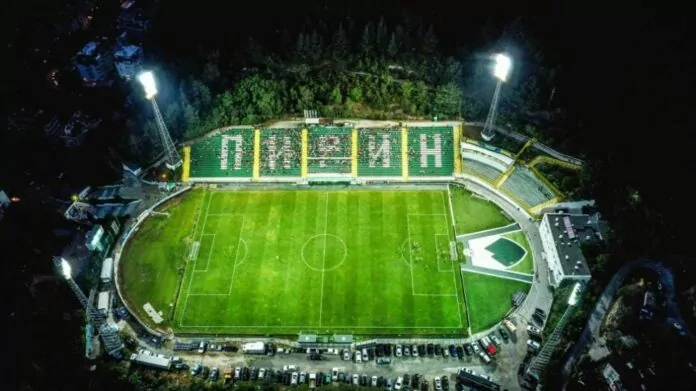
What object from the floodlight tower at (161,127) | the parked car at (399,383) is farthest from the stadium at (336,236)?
the parked car at (399,383)

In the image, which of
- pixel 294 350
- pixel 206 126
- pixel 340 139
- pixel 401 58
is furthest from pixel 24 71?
pixel 294 350

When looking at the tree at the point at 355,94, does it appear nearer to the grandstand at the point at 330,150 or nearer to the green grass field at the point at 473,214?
the grandstand at the point at 330,150

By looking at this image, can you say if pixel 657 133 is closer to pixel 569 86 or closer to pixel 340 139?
pixel 569 86

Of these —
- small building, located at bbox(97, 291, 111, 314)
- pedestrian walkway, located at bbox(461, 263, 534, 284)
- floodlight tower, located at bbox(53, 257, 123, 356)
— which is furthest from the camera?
pedestrian walkway, located at bbox(461, 263, 534, 284)

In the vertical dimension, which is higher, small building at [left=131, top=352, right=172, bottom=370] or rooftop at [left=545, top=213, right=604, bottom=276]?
rooftop at [left=545, top=213, right=604, bottom=276]

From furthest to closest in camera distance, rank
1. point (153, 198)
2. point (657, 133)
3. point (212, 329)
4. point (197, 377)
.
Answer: point (153, 198), point (657, 133), point (212, 329), point (197, 377)

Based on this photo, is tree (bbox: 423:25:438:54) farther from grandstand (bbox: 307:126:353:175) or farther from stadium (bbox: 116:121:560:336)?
grandstand (bbox: 307:126:353:175)

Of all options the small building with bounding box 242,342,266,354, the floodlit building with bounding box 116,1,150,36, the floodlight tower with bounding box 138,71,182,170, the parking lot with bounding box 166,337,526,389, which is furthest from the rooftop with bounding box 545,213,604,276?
the floodlit building with bounding box 116,1,150,36
